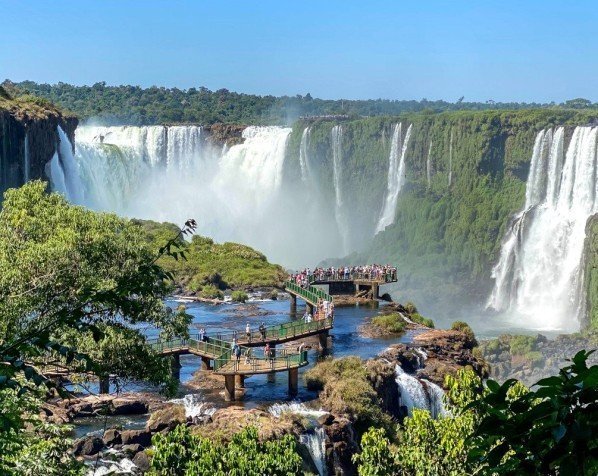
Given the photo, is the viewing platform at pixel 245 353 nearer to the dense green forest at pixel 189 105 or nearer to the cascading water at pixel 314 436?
the cascading water at pixel 314 436

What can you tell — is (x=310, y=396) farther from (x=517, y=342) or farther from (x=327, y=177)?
(x=327, y=177)

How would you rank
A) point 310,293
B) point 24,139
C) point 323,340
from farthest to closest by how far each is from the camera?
point 24,139, point 310,293, point 323,340

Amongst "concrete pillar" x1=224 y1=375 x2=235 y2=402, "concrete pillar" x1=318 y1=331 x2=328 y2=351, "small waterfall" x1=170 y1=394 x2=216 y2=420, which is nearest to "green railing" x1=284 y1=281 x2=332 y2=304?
"concrete pillar" x1=318 y1=331 x2=328 y2=351

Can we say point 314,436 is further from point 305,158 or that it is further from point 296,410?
point 305,158

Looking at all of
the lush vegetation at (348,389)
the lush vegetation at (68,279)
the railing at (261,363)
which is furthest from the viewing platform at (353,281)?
the lush vegetation at (68,279)

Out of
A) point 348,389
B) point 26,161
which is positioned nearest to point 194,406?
point 348,389

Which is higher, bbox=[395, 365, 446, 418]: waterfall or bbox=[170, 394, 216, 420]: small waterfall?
bbox=[170, 394, 216, 420]: small waterfall

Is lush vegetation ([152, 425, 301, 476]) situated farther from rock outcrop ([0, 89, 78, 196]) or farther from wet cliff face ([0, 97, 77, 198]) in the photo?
wet cliff face ([0, 97, 77, 198])
